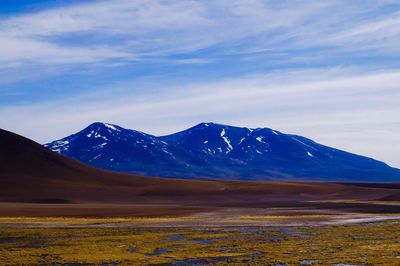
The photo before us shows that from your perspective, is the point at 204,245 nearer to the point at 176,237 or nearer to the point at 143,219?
the point at 176,237

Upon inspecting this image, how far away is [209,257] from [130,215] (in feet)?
133

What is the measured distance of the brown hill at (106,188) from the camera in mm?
109125

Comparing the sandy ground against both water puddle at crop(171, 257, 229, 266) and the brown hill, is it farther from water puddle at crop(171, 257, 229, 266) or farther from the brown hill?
water puddle at crop(171, 257, 229, 266)

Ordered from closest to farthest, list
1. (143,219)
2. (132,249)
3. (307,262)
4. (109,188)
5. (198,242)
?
(307,262) → (132,249) → (198,242) → (143,219) → (109,188)

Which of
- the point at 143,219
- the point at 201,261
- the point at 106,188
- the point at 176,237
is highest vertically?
the point at 106,188

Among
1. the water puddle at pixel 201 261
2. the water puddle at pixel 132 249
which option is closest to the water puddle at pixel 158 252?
the water puddle at pixel 132 249

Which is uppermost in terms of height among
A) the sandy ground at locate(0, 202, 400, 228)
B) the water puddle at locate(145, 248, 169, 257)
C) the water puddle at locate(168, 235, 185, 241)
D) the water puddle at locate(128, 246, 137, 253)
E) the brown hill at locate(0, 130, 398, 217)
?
the brown hill at locate(0, 130, 398, 217)

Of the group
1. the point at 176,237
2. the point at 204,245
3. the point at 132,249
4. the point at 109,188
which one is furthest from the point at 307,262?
the point at 109,188

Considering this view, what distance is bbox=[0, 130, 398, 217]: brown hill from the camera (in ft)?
358

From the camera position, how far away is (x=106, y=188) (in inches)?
4759

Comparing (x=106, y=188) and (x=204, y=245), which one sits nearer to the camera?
(x=204, y=245)

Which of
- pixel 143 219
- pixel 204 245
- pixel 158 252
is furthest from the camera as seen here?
pixel 143 219

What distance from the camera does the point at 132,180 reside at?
5290 inches

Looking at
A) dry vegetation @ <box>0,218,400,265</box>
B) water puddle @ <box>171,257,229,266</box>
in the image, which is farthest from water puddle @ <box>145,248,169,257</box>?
water puddle @ <box>171,257,229,266</box>
